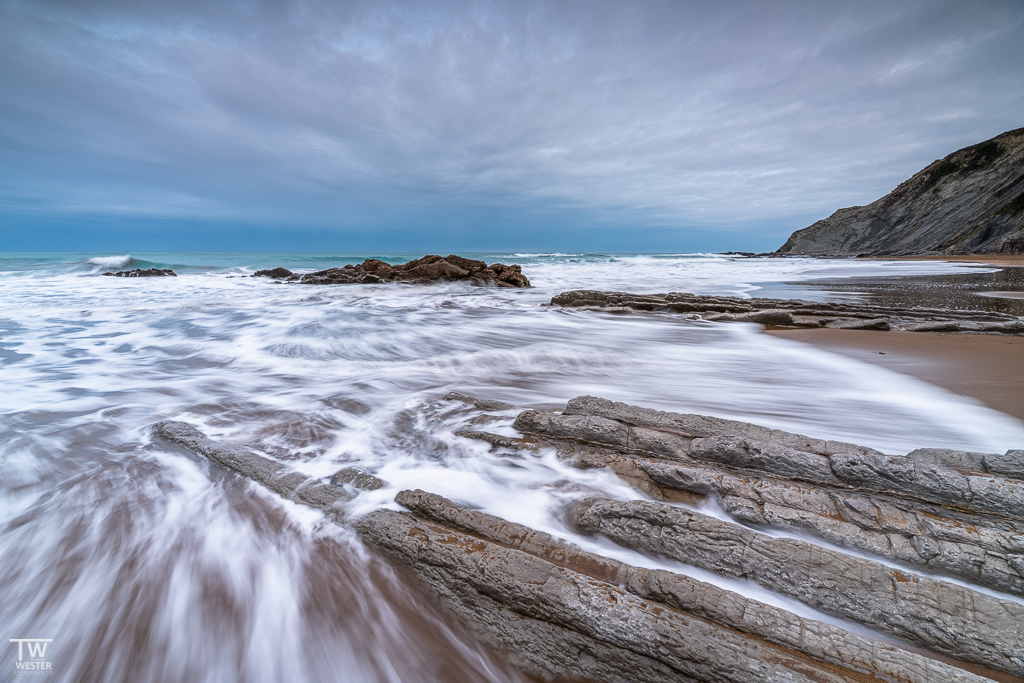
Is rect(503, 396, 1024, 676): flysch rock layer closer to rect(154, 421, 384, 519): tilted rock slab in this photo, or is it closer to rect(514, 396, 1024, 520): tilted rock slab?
rect(514, 396, 1024, 520): tilted rock slab

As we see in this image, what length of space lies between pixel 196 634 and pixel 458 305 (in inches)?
435

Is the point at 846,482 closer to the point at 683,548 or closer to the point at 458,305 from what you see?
the point at 683,548

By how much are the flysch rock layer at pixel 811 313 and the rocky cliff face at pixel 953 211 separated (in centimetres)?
2875

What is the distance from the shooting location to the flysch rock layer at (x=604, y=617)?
127 cm

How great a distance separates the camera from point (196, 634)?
1808 millimetres

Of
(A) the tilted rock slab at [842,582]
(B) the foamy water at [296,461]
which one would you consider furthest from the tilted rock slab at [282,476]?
(A) the tilted rock slab at [842,582]

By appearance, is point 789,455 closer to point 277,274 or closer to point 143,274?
point 277,274

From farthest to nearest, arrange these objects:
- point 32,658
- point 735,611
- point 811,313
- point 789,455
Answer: point 811,313 → point 789,455 → point 32,658 → point 735,611

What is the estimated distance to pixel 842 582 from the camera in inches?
58.7

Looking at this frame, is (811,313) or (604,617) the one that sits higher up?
(811,313)

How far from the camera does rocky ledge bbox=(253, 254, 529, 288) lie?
18823 mm

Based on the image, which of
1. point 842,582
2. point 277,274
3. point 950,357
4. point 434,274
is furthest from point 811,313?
point 277,274

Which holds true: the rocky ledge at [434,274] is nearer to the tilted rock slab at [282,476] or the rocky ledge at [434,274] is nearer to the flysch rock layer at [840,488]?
the tilted rock slab at [282,476]

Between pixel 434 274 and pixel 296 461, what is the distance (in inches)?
678
